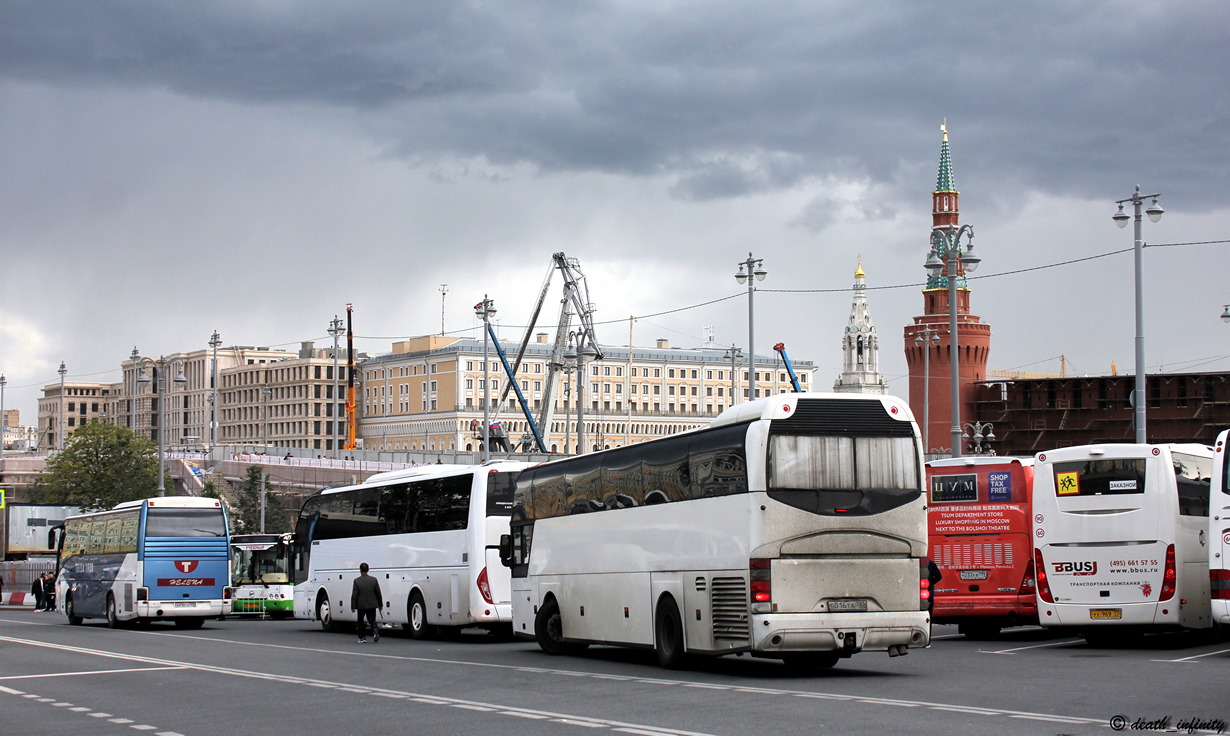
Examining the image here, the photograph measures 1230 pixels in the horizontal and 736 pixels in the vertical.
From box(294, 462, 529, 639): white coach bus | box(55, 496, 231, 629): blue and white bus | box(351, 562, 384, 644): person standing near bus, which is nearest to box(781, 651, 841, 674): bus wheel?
box(294, 462, 529, 639): white coach bus

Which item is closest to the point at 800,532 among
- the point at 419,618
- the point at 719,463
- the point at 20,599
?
the point at 719,463

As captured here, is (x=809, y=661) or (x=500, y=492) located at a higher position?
(x=500, y=492)

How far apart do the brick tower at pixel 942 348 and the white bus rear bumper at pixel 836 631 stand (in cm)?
11710

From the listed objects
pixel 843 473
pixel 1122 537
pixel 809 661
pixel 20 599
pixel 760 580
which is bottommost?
pixel 20 599

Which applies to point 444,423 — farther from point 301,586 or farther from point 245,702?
point 245,702

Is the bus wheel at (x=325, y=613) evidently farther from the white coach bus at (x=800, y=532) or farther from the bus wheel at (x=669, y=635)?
the white coach bus at (x=800, y=532)

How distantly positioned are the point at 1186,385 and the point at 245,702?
105 metres

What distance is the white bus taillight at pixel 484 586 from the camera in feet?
89.6

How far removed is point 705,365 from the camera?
19962 cm

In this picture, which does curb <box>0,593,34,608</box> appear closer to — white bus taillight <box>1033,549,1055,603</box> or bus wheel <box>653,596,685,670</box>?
bus wheel <box>653,596,685,670</box>

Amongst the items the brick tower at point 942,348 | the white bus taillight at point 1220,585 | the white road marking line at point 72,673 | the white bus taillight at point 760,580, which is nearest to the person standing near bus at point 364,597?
the white road marking line at point 72,673

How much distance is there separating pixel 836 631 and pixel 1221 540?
574 cm

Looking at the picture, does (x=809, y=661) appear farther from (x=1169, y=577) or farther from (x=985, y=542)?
(x=985, y=542)

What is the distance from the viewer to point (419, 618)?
2970cm
